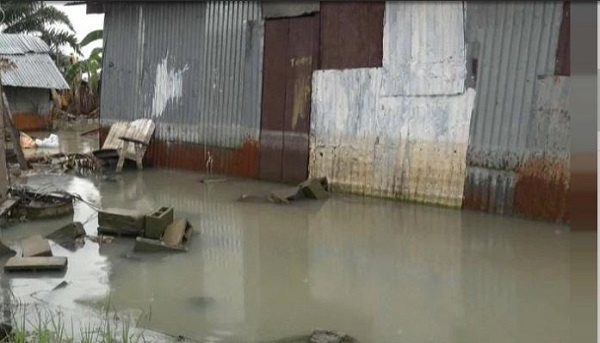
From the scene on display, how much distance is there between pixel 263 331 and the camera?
5.23 m

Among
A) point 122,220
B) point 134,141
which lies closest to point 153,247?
point 122,220

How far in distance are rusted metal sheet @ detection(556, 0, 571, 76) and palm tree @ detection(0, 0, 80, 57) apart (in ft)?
78.9

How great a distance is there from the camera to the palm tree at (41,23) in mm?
28672

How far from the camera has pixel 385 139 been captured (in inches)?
403

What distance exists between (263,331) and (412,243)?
9.94ft

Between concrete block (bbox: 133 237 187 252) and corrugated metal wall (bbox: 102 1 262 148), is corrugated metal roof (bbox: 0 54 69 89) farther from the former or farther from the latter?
concrete block (bbox: 133 237 187 252)

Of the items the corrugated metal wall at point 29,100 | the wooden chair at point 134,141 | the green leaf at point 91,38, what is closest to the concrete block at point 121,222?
the wooden chair at point 134,141

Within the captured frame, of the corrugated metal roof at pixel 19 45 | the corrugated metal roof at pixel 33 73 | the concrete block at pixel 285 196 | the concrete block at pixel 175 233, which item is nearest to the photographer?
the concrete block at pixel 175 233

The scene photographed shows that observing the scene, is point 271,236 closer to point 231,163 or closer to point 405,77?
point 405,77

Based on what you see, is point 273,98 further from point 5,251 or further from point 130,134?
point 5,251

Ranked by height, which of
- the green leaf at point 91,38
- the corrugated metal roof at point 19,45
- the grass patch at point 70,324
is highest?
the green leaf at point 91,38

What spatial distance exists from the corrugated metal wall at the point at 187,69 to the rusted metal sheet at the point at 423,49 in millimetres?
2704

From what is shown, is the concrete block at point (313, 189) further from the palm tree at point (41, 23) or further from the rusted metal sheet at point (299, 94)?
the palm tree at point (41, 23)

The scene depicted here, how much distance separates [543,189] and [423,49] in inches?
101
